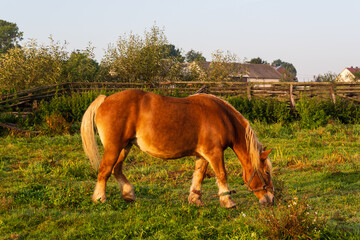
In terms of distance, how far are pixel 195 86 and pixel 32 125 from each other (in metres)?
10.6

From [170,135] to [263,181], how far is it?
1.76m

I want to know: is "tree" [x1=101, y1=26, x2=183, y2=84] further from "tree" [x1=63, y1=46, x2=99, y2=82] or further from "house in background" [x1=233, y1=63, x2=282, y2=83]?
"house in background" [x1=233, y1=63, x2=282, y2=83]

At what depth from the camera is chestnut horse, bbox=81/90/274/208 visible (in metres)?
6.20

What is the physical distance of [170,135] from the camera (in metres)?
6.23

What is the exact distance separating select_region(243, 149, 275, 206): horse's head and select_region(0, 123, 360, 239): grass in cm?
20

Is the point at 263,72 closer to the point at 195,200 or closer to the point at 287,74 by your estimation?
the point at 287,74

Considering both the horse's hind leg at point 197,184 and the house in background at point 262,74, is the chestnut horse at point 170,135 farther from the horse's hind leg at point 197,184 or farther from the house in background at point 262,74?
the house in background at point 262,74

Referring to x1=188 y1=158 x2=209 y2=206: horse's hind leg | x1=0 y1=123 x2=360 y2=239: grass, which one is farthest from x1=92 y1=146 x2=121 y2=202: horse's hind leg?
x1=188 y1=158 x2=209 y2=206: horse's hind leg

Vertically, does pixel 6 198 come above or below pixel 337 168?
above

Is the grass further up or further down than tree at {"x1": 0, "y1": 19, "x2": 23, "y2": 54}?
further down

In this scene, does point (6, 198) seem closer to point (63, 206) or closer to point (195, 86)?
point (63, 206)

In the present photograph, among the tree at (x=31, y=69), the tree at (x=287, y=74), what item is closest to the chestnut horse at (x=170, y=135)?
the tree at (x=31, y=69)

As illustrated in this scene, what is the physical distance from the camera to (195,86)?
23.2 meters

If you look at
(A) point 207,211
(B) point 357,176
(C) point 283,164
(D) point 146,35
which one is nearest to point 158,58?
(D) point 146,35
